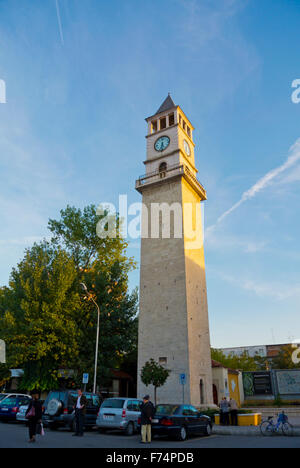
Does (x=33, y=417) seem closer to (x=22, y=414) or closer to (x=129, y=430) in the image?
(x=129, y=430)

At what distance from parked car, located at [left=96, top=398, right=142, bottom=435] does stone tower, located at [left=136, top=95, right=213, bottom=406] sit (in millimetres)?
11097

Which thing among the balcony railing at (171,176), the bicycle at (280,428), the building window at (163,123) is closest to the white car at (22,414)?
the bicycle at (280,428)

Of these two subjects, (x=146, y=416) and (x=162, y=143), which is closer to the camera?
(x=146, y=416)

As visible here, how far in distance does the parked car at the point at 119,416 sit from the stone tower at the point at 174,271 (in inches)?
437

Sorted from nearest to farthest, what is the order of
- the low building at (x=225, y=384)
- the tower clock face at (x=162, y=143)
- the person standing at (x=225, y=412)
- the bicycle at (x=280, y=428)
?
the bicycle at (x=280, y=428)
the person standing at (x=225, y=412)
the low building at (x=225, y=384)
the tower clock face at (x=162, y=143)

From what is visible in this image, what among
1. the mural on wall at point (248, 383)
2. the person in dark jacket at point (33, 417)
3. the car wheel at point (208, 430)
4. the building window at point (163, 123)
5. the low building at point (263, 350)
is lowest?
the car wheel at point (208, 430)

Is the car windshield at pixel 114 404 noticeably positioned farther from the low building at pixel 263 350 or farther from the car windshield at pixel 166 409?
the low building at pixel 263 350

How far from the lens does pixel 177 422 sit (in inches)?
508

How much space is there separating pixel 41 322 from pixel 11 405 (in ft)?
18.2

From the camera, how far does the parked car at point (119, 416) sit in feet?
46.7

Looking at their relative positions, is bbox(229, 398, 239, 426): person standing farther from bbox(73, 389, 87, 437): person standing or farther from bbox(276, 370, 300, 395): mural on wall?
bbox(276, 370, 300, 395): mural on wall

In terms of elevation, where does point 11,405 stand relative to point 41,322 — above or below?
below

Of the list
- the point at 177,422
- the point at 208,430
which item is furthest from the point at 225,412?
the point at 177,422
